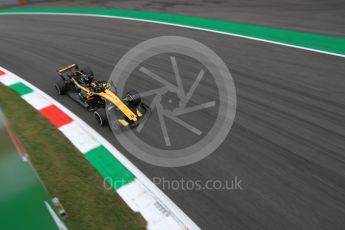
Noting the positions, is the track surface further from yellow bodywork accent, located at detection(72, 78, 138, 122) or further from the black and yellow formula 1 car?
yellow bodywork accent, located at detection(72, 78, 138, 122)

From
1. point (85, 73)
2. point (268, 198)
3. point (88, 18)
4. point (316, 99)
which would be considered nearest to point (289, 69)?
point (316, 99)

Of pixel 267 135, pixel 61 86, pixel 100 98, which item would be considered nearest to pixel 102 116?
pixel 100 98

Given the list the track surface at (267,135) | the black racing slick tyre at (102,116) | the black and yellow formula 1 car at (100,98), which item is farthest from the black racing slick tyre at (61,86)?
the black racing slick tyre at (102,116)

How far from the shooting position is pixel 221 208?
13.8ft

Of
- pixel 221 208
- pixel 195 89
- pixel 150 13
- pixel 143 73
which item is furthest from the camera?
pixel 150 13

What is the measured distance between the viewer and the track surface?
4133mm

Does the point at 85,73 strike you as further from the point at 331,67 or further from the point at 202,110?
the point at 331,67

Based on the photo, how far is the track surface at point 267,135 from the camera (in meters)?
4.13

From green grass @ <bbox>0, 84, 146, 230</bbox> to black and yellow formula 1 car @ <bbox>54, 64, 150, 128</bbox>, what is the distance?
35.9 inches

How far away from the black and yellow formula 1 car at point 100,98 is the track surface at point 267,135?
0.85 ft

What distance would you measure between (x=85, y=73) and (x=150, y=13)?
735 cm

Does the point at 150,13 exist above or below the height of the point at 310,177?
above

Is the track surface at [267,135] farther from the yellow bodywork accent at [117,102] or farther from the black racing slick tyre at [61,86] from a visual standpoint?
the yellow bodywork accent at [117,102]

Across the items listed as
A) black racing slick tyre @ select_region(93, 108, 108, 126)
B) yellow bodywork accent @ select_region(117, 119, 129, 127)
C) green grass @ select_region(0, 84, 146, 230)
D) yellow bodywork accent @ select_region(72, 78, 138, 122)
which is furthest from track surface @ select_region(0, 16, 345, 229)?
green grass @ select_region(0, 84, 146, 230)
